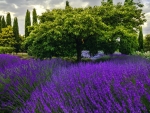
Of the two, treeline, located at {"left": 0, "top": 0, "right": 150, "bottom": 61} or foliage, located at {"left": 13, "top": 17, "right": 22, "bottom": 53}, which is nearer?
treeline, located at {"left": 0, "top": 0, "right": 150, "bottom": 61}

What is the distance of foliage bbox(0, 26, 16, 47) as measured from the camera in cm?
3475

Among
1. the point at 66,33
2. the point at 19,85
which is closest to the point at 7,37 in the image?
the point at 66,33

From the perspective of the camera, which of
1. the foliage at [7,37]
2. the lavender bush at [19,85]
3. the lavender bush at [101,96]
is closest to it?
the lavender bush at [101,96]

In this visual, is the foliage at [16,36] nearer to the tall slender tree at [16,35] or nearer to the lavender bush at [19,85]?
the tall slender tree at [16,35]

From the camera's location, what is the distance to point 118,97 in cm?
245

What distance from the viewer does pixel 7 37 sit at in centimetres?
3559

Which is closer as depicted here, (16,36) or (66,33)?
(66,33)

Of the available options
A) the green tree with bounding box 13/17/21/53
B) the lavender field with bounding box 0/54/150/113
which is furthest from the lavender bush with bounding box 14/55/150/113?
the green tree with bounding box 13/17/21/53

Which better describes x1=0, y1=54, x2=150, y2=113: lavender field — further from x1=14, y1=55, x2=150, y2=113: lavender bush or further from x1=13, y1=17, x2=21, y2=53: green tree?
x1=13, y1=17, x2=21, y2=53: green tree

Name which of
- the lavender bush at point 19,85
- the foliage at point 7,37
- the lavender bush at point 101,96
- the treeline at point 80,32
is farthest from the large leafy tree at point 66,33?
the foliage at point 7,37

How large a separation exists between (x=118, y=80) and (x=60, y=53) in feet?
18.7

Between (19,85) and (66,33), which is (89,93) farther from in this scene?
(66,33)

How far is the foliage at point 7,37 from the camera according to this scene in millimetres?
34750

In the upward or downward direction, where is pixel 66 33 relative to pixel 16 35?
downward
